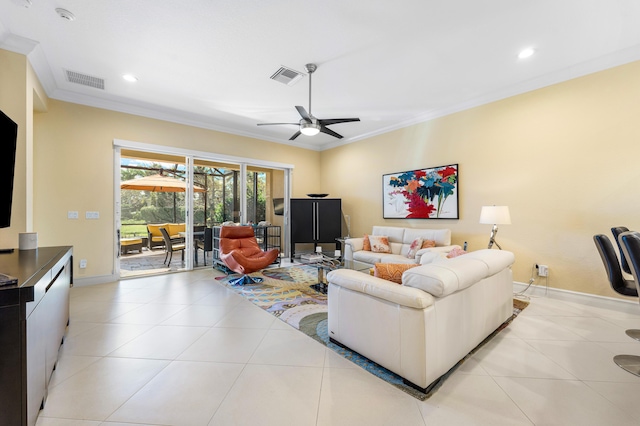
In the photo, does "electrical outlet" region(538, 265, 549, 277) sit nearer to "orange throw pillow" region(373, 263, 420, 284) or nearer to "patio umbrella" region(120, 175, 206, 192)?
"orange throw pillow" region(373, 263, 420, 284)

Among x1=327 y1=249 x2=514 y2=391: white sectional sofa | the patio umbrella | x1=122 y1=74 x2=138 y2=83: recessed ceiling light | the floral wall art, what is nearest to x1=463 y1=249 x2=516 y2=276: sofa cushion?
x1=327 y1=249 x2=514 y2=391: white sectional sofa

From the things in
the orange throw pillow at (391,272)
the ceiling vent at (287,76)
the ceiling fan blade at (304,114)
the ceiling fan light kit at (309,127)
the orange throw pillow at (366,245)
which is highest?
the ceiling vent at (287,76)

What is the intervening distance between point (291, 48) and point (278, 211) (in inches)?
168

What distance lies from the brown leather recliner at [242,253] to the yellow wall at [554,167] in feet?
10.5

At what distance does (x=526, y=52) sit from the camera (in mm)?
3006

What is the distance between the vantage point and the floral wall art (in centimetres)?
454

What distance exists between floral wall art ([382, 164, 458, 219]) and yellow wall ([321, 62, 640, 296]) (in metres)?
0.15

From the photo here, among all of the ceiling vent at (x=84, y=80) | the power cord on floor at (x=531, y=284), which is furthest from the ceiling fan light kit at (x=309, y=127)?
the power cord on floor at (x=531, y=284)

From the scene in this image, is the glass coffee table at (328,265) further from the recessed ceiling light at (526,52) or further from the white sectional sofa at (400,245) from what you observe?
the recessed ceiling light at (526,52)

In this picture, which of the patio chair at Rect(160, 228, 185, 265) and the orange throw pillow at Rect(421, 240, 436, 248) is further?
the patio chair at Rect(160, 228, 185, 265)

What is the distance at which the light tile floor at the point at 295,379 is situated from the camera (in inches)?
59.1

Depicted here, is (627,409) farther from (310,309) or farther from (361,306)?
(310,309)

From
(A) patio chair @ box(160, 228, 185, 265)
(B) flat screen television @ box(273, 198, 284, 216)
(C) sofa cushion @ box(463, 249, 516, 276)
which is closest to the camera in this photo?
(C) sofa cushion @ box(463, 249, 516, 276)

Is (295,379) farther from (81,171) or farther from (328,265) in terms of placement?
(81,171)
